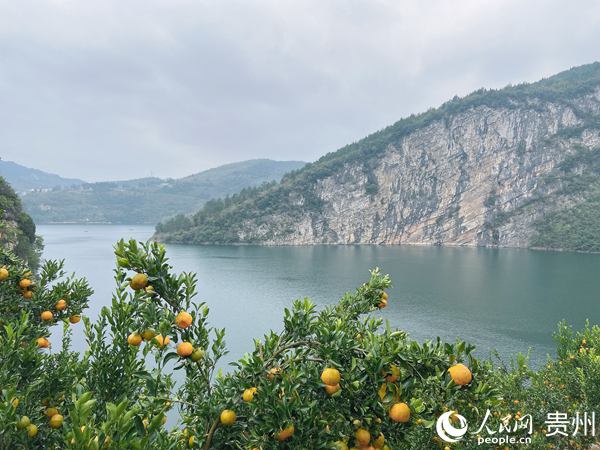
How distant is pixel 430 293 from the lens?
169 ft

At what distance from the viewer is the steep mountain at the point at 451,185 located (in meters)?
133

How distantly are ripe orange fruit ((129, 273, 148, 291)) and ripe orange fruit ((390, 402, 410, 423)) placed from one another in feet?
7.64

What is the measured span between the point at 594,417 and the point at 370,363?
7.46 m

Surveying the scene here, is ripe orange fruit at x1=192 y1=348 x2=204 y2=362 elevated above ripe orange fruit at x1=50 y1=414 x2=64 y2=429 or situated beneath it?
elevated above

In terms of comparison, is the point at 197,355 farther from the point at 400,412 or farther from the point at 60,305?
the point at 60,305

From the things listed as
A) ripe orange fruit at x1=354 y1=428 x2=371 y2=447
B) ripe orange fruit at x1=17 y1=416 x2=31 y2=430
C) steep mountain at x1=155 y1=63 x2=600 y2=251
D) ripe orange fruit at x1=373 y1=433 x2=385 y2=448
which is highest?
steep mountain at x1=155 y1=63 x2=600 y2=251

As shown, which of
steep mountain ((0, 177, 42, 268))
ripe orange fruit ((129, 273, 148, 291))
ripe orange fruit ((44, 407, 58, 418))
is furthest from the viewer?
steep mountain ((0, 177, 42, 268))

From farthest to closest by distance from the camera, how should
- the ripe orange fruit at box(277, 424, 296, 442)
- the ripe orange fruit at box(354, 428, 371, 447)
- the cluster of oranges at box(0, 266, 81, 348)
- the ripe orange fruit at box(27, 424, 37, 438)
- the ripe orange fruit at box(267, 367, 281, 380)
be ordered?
the cluster of oranges at box(0, 266, 81, 348) → the ripe orange fruit at box(27, 424, 37, 438) → the ripe orange fruit at box(267, 367, 281, 380) → the ripe orange fruit at box(354, 428, 371, 447) → the ripe orange fruit at box(277, 424, 296, 442)

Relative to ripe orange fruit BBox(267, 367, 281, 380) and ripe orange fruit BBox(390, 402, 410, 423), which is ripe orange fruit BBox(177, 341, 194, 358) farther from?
ripe orange fruit BBox(390, 402, 410, 423)

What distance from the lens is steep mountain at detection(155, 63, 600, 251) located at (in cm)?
13325

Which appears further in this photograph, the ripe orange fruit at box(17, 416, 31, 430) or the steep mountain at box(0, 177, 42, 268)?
the steep mountain at box(0, 177, 42, 268)

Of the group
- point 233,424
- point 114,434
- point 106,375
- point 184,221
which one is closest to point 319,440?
point 233,424

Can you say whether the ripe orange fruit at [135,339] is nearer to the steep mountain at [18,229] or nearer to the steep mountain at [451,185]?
the steep mountain at [18,229]

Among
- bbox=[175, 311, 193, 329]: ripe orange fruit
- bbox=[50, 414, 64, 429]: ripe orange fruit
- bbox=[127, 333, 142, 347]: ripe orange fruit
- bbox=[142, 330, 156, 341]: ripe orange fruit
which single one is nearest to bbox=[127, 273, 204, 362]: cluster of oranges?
bbox=[175, 311, 193, 329]: ripe orange fruit
